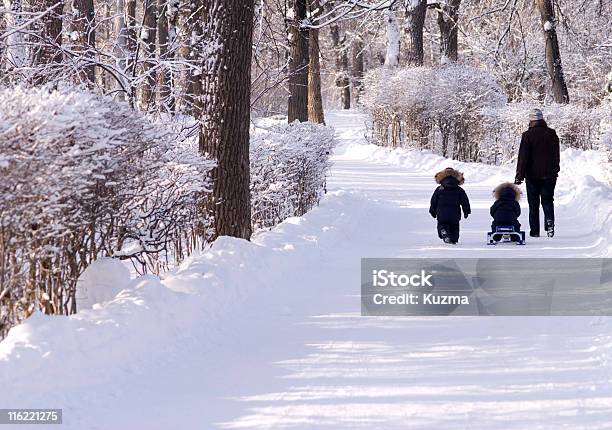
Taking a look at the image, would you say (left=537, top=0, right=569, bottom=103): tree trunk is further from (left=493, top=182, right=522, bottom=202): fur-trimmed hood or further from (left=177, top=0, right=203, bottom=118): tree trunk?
(left=177, top=0, right=203, bottom=118): tree trunk

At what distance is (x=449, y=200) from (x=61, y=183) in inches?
305

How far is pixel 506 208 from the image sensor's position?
491 inches

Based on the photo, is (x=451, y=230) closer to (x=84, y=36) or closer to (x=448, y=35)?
(x=84, y=36)

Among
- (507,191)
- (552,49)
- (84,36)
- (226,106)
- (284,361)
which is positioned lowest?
(284,361)

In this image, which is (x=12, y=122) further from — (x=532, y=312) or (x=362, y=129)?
(x=362, y=129)

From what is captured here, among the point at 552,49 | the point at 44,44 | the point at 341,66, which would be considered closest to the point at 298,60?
the point at 44,44

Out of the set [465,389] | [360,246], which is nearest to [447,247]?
[360,246]

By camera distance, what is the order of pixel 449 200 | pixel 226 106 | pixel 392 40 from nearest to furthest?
1. pixel 226 106
2. pixel 449 200
3. pixel 392 40

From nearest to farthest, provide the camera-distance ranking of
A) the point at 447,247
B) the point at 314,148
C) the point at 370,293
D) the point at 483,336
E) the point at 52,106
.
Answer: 1. the point at 52,106
2. the point at 483,336
3. the point at 370,293
4. the point at 447,247
5. the point at 314,148

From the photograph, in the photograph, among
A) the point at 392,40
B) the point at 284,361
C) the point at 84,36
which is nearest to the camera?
the point at 284,361

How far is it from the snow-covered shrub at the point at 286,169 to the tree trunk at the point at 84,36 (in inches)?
97.0

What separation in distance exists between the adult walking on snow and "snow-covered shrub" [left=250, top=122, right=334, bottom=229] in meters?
3.29

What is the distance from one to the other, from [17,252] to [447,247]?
7072mm

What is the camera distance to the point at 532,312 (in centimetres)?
788
